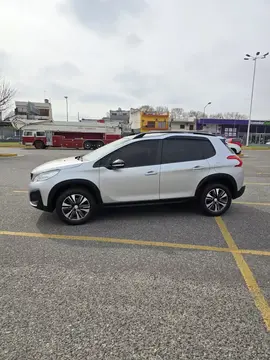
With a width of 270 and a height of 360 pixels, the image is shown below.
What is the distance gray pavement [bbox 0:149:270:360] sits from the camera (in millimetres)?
2074

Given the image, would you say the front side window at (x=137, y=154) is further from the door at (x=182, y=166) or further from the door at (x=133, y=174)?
the door at (x=182, y=166)

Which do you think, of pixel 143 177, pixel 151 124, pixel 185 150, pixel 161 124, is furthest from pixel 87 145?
pixel 143 177

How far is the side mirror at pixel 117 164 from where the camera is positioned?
15.3 feet

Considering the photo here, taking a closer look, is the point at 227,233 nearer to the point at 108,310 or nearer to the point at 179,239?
the point at 179,239

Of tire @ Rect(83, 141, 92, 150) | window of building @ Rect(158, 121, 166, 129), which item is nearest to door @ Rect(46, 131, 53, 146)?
tire @ Rect(83, 141, 92, 150)

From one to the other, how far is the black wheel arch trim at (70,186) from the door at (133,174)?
0.36 feet

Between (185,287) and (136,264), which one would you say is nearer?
(185,287)

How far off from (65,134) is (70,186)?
25.6m

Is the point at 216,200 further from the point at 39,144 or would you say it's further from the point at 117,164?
the point at 39,144

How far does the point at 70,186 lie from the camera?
4.68 metres

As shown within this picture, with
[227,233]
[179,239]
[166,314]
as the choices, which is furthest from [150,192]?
[166,314]

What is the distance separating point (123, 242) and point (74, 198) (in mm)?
1297

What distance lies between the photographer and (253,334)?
2.22m

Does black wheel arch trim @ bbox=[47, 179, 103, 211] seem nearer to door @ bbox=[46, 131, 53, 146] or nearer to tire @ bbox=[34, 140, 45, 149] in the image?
door @ bbox=[46, 131, 53, 146]
